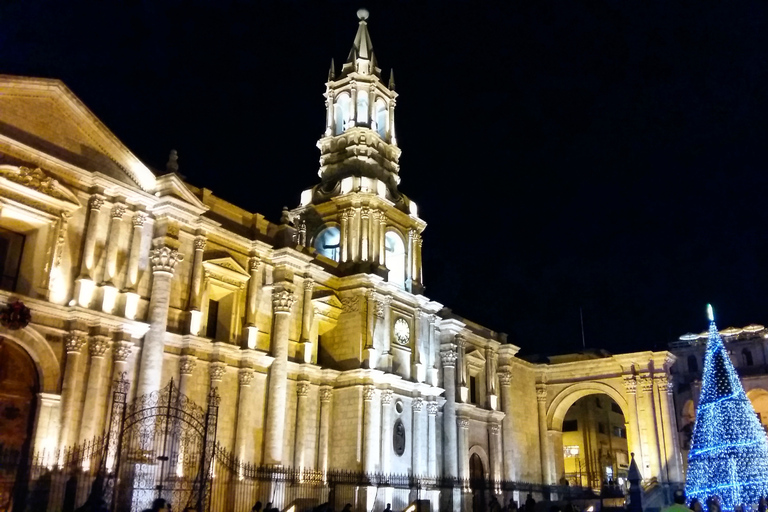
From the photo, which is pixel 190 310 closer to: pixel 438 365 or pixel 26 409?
pixel 26 409

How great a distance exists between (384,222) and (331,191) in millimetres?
3018

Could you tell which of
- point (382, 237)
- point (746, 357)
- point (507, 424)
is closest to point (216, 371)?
point (382, 237)

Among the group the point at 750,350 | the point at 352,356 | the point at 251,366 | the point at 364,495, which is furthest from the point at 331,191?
the point at 750,350

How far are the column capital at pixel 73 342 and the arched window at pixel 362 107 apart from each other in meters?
19.9

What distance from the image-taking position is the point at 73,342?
64.2 feet

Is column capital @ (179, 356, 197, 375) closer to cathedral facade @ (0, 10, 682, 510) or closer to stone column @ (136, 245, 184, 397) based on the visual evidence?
cathedral facade @ (0, 10, 682, 510)

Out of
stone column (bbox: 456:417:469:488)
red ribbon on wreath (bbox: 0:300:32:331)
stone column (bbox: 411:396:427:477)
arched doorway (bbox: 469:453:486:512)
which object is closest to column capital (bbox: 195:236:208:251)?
red ribbon on wreath (bbox: 0:300:32:331)

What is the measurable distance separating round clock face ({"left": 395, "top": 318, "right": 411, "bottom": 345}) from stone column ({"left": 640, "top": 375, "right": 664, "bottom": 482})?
18.1 metres

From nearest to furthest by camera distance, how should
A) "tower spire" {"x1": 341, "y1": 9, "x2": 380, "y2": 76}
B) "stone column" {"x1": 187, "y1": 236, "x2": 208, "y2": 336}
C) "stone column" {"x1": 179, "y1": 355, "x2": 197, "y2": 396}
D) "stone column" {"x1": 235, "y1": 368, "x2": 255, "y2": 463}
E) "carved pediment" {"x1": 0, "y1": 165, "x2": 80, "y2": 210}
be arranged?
"carved pediment" {"x1": 0, "y1": 165, "x2": 80, "y2": 210} < "stone column" {"x1": 179, "y1": 355, "x2": 197, "y2": 396} < "stone column" {"x1": 187, "y1": 236, "x2": 208, "y2": 336} < "stone column" {"x1": 235, "y1": 368, "x2": 255, "y2": 463} < "tower spire" {"x1": 341, "y1": 9, "x2": 380, "y2": 76}

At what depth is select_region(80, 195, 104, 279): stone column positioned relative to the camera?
20.4 metres

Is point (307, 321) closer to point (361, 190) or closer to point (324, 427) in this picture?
point (324, 427)

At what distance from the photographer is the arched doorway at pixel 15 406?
18.2 m

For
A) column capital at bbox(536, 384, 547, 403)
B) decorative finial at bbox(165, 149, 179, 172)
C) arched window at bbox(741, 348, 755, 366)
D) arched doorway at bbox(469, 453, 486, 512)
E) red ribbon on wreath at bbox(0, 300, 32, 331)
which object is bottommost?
arched doorway at bbox(469, 453, 486, 512)

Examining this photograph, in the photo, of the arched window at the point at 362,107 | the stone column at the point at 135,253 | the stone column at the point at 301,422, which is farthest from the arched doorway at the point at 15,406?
the arched window at the point at 362,107
